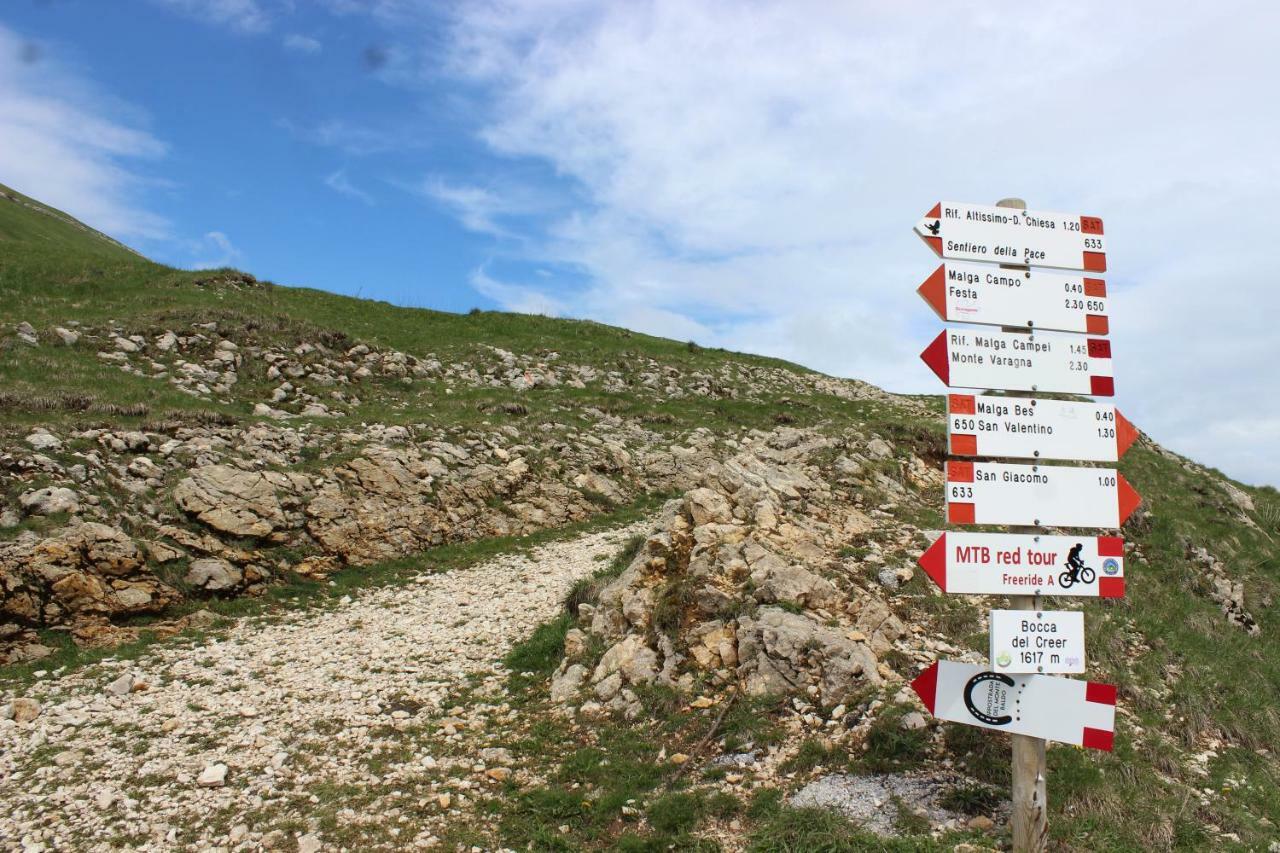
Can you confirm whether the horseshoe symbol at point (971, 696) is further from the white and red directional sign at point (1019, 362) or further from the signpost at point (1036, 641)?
the white and red directional sign at point (1019, 362)

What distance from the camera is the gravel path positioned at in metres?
7.65

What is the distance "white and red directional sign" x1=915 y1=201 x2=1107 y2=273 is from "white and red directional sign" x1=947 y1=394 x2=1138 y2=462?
1253mm

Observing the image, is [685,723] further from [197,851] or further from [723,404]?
[723,404]

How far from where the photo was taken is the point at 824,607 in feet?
33.1

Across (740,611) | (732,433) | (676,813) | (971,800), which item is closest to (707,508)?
(740,611)

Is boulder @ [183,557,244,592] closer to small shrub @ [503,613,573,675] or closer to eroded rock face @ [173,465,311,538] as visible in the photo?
eroded rock face @ [173,465,311,538]

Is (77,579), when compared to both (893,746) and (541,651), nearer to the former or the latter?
(541,651)

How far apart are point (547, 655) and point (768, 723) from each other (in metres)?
4.28

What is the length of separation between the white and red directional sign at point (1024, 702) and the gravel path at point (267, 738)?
5.25 metres

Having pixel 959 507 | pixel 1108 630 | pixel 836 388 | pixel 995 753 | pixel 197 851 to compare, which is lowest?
pixel 197 851

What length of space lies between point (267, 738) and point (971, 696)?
8610mm

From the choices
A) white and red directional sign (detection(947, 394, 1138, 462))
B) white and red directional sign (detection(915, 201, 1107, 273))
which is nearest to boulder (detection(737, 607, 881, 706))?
white and red directional sign (detection(947, 394, 1138, 462))

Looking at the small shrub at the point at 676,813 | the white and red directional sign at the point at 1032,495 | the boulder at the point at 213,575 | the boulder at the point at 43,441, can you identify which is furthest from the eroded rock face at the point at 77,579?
the white and red directional sign at the point at 1032,495

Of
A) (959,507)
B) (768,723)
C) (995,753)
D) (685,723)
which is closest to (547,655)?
(685,723)
